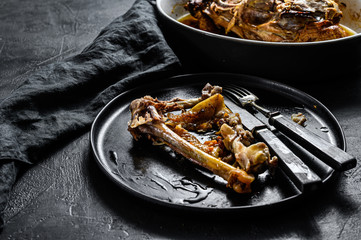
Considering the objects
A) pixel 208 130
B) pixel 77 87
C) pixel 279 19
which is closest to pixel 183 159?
pixel 208 130

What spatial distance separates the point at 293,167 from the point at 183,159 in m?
0.29

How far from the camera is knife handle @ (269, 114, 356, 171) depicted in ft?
3.26

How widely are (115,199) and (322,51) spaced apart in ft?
2.71

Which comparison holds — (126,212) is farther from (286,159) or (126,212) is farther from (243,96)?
(243,96)

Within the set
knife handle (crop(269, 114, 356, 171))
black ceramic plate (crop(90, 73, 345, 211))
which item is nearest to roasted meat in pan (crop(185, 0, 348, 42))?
black ceramic plate (crop(90, 73, 345, 211))

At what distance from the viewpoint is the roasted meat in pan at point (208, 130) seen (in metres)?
1.03

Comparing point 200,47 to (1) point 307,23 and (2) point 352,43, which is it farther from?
(2) point 352,43

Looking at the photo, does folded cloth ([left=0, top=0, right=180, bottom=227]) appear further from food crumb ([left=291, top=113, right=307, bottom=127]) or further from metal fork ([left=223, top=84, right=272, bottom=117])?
food crumb ([left=291, top=113, right=307, bottom=127])

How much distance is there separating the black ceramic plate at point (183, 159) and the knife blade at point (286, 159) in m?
0.03

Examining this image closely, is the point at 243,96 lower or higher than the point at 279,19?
lower

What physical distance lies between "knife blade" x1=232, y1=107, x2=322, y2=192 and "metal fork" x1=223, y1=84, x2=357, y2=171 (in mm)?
46

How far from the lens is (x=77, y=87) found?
1479 millimetres

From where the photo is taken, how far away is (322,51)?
1.42m

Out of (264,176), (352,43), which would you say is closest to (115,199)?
(264,176)
